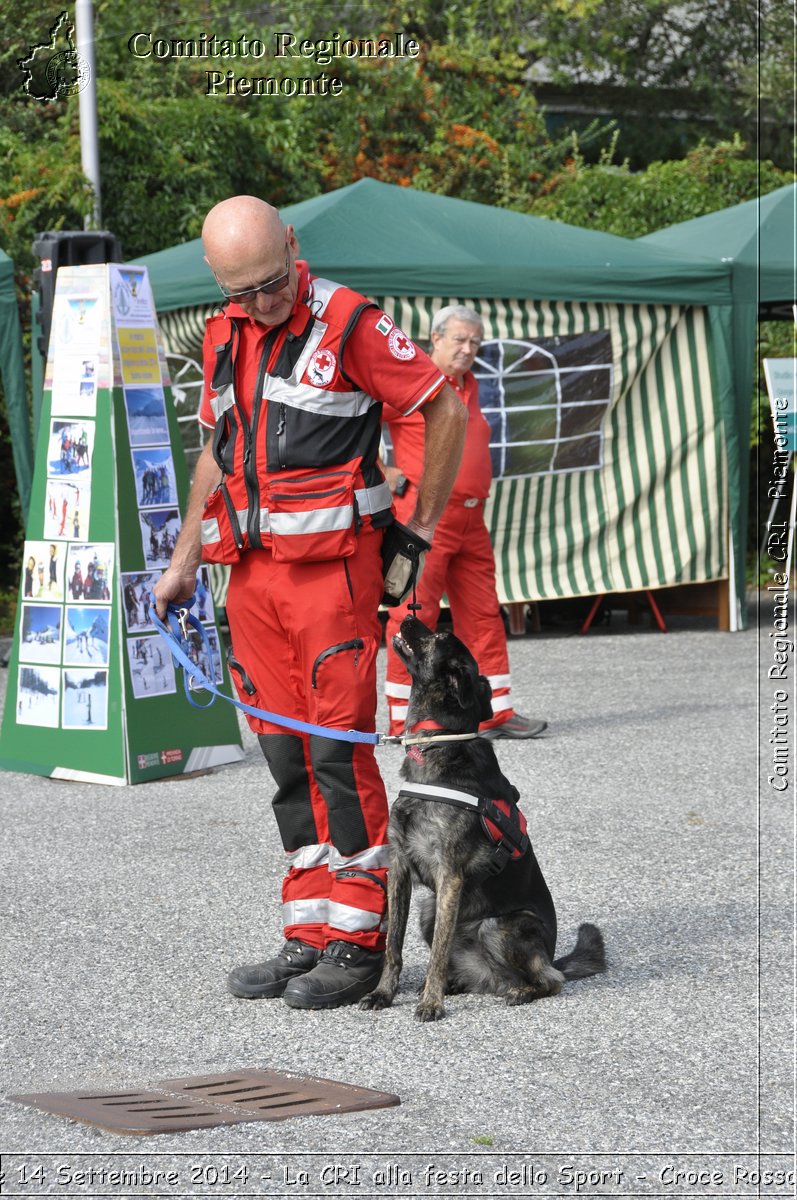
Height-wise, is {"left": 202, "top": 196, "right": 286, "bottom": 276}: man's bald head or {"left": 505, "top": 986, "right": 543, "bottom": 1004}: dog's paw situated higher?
{"left": 202, "top": 196, "right": 286, "bottom": 276}: man's bald head

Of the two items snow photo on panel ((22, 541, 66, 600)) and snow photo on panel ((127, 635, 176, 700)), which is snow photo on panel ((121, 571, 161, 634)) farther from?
snow photo on panel ((22, 541, 66, 600))

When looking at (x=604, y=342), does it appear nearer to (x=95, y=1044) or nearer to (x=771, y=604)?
(x=771, y=604)

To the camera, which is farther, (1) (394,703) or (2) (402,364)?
(1) (394,703)

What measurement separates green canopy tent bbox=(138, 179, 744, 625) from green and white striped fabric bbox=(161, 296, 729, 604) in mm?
10

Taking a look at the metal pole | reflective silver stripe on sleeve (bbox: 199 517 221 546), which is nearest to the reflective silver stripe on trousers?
reflective silver stripe on sleeve (bbox: 199 517 221 546)

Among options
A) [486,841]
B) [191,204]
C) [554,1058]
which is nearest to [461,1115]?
[554,1058]

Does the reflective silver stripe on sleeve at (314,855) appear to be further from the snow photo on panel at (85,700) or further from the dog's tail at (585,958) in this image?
the snow photo on panel at (85,700)

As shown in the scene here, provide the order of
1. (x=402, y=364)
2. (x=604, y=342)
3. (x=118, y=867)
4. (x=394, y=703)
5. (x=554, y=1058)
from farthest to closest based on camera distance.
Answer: (x=604, y=342) < (x=394, y=703) < (x=118, y=867) < (x=402, y=364) < (x=554, y=1058)

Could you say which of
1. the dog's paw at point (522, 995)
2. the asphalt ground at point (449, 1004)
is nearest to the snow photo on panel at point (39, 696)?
the asphalt ground at point (449, 1004)

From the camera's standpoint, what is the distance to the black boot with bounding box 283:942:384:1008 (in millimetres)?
4148

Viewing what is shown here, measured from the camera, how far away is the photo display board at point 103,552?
7.05 meters

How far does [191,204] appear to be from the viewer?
17.1m

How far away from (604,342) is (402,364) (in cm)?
767

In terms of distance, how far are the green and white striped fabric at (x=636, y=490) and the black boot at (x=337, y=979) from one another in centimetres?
730
